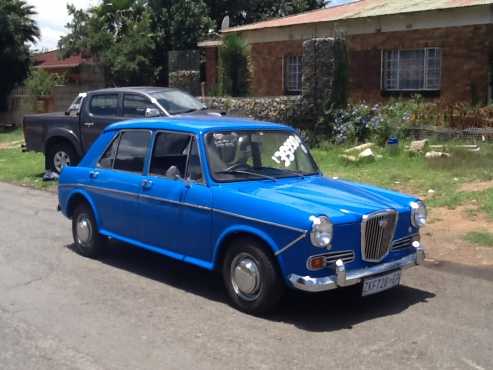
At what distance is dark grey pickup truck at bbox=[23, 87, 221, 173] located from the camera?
1287 cm

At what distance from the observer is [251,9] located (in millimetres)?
34719

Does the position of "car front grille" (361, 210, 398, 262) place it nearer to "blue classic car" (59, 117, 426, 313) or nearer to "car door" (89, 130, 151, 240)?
"blue classic car" (59, 117, 426, 313)

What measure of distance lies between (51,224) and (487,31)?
11.8 meters

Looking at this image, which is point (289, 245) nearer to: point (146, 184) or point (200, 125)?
point (200, 125)

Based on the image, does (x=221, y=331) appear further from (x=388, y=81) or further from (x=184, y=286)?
(x=388, y=81)

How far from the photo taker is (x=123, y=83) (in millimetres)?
26828

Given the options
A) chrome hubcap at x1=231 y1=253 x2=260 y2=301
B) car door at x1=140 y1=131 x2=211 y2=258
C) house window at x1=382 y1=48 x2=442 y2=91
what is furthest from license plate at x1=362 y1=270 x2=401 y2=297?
house window at x1=382 y1=48 x2=442 y2=91

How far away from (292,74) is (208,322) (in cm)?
1707

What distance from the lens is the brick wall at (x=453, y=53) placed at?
56.6 ft

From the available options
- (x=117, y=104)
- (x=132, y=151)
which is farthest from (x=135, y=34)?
(x=132, y=151)

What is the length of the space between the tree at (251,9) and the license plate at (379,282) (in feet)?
94.4

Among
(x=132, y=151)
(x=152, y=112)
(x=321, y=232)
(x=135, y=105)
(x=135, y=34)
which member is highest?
(x=135, y=34)

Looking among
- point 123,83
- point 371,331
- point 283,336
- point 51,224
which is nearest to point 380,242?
point 371,331

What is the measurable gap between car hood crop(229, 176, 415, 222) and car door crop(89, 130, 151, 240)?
141 cm
